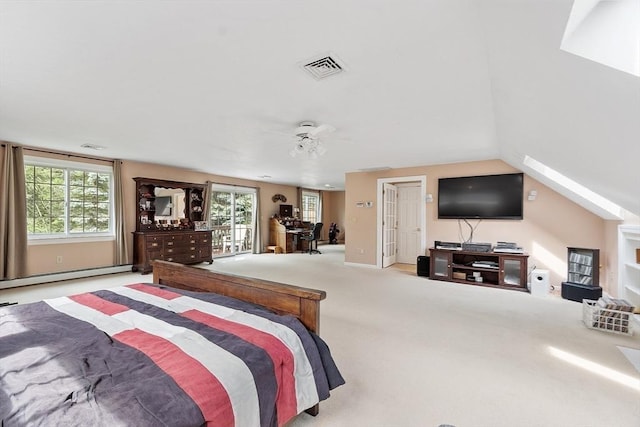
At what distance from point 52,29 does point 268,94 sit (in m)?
1.46

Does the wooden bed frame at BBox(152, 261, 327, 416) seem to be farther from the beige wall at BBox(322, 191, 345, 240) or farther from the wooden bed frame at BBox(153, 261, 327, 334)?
the beige wall at BBox(322, 191, 345, 240)

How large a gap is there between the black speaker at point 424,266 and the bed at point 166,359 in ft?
14.0

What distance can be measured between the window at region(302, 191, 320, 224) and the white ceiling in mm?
7193

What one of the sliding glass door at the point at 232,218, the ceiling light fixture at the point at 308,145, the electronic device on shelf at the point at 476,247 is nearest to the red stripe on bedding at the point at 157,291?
the ceiling light fixture at the point at 308,145

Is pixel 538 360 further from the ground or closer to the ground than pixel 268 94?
closer to the ground

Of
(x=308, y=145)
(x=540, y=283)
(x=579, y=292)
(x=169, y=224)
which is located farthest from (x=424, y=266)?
(x=169, y=224)

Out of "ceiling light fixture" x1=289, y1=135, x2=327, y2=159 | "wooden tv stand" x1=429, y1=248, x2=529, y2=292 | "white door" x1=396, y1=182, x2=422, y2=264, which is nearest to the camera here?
"ceiling light fixture" x1=289, y1=135, x2=327, y2=159

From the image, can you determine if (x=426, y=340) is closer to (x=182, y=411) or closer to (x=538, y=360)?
(x=538, y=360)

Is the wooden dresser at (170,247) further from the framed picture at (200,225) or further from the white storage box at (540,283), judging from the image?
the white storage box at (540,283)

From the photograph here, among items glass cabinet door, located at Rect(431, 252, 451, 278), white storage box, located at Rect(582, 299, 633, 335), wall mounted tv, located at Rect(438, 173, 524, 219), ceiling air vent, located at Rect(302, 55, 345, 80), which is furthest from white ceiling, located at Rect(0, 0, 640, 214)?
glass cabinet door, located at Rect(431, 252, 451, 278)

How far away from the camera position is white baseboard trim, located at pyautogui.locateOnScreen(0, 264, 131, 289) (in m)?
4.54

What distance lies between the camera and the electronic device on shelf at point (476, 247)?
4926mm

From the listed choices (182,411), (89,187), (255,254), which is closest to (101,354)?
(182,411)

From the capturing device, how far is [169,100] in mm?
2789
